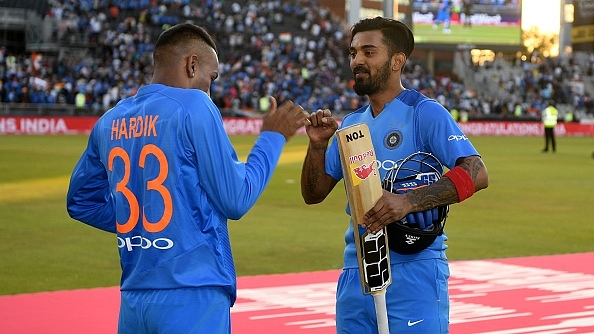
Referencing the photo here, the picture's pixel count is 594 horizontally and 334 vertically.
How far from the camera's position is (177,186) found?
11.9 ft

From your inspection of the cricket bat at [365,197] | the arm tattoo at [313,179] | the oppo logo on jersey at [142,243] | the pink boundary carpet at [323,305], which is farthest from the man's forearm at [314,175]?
the pink boundary carpet at [323,305]

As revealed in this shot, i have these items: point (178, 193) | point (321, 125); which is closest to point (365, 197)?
point (321, 125)

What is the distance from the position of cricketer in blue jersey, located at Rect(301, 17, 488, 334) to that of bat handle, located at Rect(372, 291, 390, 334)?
15cm

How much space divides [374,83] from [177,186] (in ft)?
4.23

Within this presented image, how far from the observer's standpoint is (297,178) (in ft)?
68.3

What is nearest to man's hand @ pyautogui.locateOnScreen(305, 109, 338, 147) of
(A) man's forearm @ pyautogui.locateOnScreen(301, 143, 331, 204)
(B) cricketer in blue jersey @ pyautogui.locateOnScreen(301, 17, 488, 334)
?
(B) cricketer in blue jersey @ pyautogui.locateOnScreen(301, 17, 488, 334)

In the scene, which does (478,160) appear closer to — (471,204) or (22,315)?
(22,315)

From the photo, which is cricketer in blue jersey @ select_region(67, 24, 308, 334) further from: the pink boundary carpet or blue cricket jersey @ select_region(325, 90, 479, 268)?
the pink boundary carpet

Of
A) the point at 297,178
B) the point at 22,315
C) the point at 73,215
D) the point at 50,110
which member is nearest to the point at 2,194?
the point at 297,178

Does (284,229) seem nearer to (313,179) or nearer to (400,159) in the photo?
(313,179)

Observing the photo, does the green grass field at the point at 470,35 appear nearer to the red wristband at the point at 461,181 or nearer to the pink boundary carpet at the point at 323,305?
the pink boundary carpet at the point at 323,305

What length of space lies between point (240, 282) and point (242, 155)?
661 inches

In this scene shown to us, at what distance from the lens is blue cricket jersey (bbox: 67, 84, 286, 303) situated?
3.58 m

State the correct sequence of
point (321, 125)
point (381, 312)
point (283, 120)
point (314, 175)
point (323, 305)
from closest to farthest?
point (283, 120)
point (381, 312)
point (321, 125)
point (314, 175)
point (323, 305)
